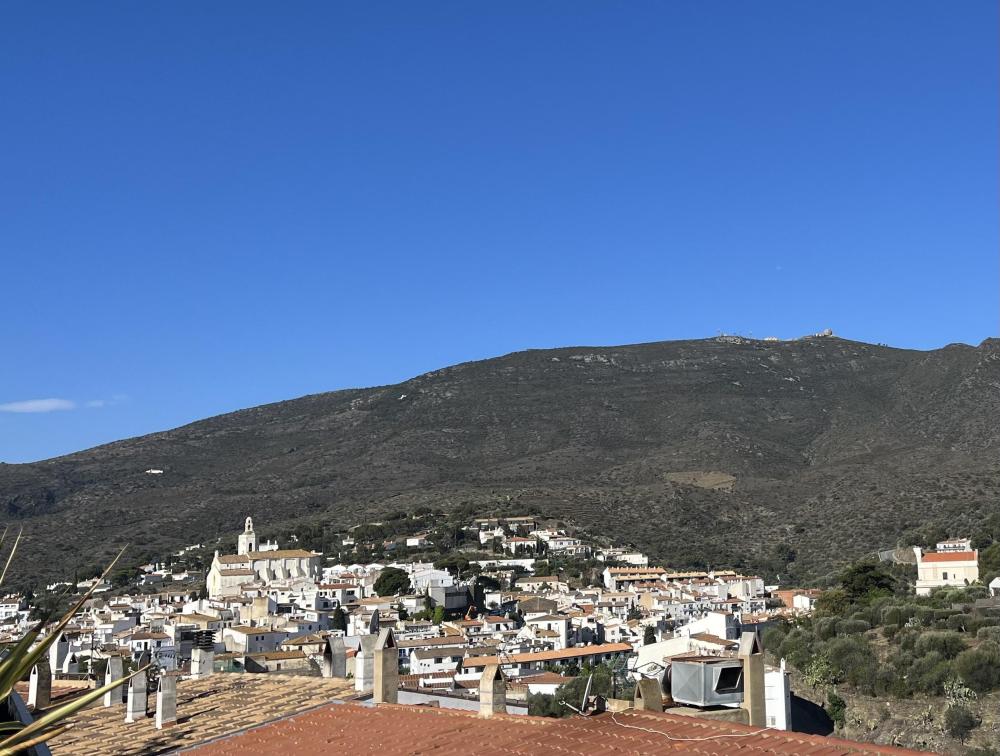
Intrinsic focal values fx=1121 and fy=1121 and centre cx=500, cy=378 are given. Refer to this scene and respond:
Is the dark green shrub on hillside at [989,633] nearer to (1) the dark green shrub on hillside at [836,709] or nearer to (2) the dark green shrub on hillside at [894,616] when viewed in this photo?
(2) the dark green shrub on hillside at [894,616]

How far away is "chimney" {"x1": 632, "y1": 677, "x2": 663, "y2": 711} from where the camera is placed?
8.42 m

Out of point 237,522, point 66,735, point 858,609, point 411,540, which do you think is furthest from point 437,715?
point 237,522

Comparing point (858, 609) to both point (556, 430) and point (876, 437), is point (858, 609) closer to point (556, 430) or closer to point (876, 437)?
point (876, 437)

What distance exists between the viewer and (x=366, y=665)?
11688mm

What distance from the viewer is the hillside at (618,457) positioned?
329ft

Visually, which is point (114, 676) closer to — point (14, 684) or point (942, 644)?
point (14, 684)

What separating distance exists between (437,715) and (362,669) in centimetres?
226

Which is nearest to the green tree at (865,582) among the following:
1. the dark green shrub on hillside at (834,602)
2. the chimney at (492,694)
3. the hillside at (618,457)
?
the dark green shrub on hillside at (834,602)

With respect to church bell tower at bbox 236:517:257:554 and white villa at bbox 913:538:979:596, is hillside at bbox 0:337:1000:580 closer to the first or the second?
church bell tower at bbox 236:517:257:554

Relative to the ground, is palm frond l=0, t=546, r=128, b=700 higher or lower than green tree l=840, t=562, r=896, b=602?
higher

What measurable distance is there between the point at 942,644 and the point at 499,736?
3128cm

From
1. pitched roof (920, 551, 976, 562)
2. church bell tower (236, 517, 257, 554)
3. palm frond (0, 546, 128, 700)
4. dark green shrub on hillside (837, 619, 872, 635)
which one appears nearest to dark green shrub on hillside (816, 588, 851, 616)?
dark green shrub on hillside (837, 619, 872, 635)

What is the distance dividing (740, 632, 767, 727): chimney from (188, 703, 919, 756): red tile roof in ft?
3.00

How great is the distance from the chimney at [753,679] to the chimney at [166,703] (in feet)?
20.5
